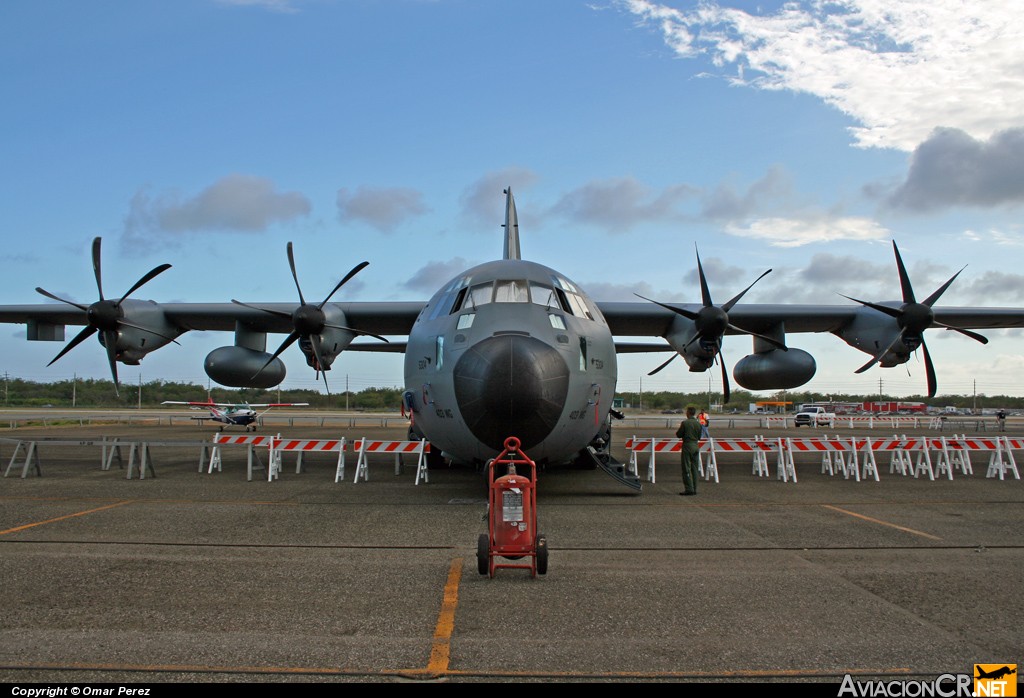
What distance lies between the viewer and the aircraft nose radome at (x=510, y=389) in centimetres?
935

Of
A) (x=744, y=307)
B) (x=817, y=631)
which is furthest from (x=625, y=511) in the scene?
(x=744, y=307)

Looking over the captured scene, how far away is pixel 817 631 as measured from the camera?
5.09 meters

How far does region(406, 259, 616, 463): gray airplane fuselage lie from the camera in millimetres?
9469

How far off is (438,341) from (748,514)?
542 centimetres

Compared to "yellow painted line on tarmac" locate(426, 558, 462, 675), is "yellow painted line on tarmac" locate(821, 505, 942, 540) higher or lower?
lower

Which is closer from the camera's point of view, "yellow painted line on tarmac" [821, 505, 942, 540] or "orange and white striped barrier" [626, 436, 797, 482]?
"yellow painted line on tarmac" [821, 505, 942, 540]

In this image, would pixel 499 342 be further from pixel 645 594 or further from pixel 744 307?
pixel 744 307

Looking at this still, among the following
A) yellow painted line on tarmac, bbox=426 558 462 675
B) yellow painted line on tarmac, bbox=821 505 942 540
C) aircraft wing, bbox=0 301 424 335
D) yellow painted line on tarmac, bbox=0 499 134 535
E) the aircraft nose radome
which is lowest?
yellow painted line on tarmac, bbox=0 499 134 535

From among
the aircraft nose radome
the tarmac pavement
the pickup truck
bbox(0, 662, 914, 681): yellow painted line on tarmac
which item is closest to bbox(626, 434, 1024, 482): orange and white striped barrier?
the tarmac pavement

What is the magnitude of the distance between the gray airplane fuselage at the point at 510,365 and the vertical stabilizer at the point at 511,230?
5.35 meters

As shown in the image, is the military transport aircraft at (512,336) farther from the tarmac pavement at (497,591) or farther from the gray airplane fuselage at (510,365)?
the tarmac pavement at (497,591)

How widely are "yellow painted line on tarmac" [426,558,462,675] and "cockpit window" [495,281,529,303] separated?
4.86m

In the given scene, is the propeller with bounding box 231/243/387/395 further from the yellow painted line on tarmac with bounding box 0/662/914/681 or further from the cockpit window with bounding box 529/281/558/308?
the yellow painted line on tarmac with bounding box 0/662/914/681

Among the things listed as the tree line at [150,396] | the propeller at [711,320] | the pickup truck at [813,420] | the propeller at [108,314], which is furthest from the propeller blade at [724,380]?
the tree line at [150,396]
